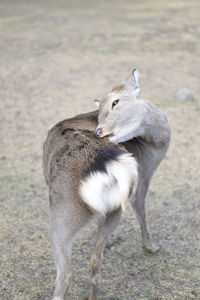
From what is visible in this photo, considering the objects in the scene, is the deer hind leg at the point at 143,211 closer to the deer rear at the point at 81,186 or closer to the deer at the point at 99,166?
the deer at the point at 99,166

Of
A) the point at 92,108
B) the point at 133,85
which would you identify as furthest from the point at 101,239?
the point at 92,108

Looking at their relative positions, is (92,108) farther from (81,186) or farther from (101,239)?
(81,186)

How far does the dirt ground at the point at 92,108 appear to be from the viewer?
360cm

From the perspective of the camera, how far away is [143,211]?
12.4 ft

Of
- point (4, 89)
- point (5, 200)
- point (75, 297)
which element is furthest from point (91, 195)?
point (4, 89)

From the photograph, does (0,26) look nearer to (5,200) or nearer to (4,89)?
(4,89)

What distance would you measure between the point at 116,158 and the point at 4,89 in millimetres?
4700

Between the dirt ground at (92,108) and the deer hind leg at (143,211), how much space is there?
7 cm

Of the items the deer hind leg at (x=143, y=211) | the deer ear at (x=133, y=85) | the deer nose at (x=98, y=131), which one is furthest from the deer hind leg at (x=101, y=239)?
the deer ear at (x=133, y=85)

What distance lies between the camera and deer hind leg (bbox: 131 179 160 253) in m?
3.69

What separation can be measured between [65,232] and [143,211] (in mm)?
1041

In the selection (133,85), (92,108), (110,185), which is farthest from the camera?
(92,108)

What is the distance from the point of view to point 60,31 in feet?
32.9

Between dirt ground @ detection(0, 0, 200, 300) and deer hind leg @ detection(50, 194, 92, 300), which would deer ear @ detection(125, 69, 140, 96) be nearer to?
deer hind leg @ detection(50, 194, 92, 300)
